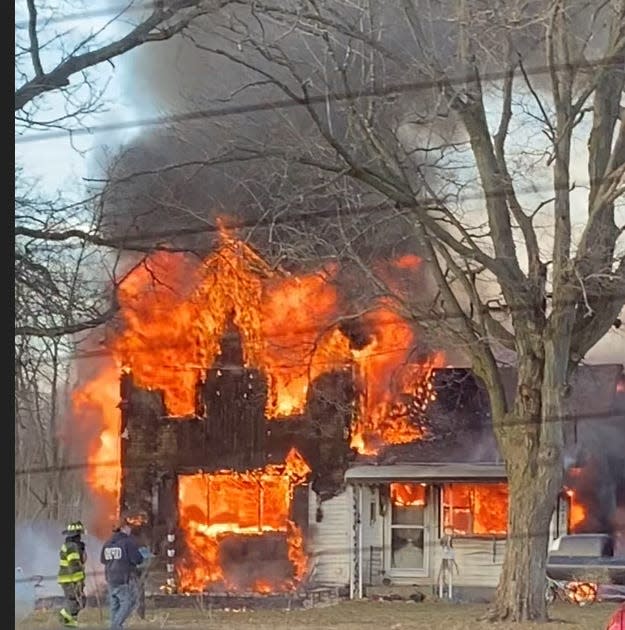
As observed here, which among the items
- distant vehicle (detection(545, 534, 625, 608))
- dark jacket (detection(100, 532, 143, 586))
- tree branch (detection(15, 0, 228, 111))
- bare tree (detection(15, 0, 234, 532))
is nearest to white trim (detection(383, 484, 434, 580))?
distant vehicle (detection(545, 534, 625, 608))

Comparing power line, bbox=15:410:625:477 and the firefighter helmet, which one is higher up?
power line, bbox=15:410:625:477

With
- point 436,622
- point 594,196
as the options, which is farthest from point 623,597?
point 594,196

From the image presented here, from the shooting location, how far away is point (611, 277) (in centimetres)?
356

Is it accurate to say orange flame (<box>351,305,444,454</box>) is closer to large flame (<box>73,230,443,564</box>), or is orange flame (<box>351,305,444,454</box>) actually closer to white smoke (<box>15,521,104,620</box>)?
large flame (<box>73,230,443,564</box>)

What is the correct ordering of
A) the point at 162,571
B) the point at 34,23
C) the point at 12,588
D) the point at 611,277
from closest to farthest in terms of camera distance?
1. the point at 12,588
2. the point at 34,23
3. the point at 611,277
4. the point at 162,571

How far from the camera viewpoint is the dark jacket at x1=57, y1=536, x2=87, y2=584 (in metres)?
3.25

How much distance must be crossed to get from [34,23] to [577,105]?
1740 mm

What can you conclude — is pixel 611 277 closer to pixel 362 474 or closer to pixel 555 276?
pixel 555 276

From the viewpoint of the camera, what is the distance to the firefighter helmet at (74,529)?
3305 millimetres

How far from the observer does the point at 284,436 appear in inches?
176

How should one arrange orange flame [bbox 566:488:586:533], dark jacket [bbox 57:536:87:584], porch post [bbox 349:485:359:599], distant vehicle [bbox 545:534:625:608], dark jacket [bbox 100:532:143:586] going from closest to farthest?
dark jacket [bbox 57:536:87:584] → dark jacket [bbox 100:532:143:586] → distant vehicle [bbox 545:534:625:608] → orange flame [bbox 566:488:586:533] → porch post [bbox 349:485:359:599]

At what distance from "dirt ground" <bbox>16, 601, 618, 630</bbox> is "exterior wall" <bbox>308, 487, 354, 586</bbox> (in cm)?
43

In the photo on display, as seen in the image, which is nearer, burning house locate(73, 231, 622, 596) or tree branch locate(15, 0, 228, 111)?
tree branch locate(15, 0, 228, 111)

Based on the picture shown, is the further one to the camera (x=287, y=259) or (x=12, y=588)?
(x=287, y=259)
